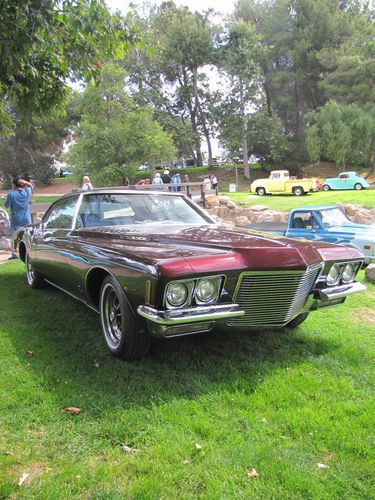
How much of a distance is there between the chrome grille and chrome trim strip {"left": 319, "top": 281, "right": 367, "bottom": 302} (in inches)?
9.1

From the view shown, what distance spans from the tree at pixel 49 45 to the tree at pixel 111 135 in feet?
56.4

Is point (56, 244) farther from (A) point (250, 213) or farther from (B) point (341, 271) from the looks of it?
(A) point (250, 213)

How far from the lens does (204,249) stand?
10.7 ft

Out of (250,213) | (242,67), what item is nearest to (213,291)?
(250,213)

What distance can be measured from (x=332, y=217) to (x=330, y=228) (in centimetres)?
46

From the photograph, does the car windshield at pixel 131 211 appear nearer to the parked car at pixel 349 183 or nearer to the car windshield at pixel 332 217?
the car windshield at pixel 332 217

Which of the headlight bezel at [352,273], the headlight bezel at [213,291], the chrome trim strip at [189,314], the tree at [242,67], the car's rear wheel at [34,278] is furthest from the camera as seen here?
the tree at [242,67]

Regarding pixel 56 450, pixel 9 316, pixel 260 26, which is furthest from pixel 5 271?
pixel 260 26

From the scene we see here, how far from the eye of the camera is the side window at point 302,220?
9.65 meters

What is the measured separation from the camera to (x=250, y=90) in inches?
1622

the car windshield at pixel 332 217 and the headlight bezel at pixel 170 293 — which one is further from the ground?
the headlight bezel at pixel 170 293

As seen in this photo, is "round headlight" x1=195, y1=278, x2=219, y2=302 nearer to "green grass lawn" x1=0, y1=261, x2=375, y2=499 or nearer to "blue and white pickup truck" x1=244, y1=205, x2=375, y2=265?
"green grass lawn" x1=0, y1=261, x2=375, y2=499

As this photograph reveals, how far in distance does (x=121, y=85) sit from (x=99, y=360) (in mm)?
23736

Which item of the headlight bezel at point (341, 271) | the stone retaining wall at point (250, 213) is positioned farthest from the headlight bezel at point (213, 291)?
the stone retaining wall at point (250, 213)
